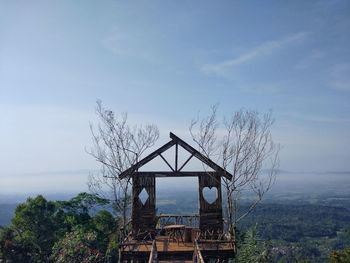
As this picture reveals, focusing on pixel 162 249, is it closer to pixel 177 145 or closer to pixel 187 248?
pixel 187 248

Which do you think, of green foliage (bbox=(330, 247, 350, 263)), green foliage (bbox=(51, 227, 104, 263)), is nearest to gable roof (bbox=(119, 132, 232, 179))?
green foliage (bbox=(51, 227, 104, 263))

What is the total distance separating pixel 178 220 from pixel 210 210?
3.18 m

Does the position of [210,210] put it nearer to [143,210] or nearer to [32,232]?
[143,210]

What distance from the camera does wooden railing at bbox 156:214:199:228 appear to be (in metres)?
18.2

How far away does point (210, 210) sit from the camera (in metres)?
16.4

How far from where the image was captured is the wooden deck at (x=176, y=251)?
45.9ft

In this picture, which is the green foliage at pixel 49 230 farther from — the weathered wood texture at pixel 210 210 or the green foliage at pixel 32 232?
the weathered wood texture at pixel 210 210

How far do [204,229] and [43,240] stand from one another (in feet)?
45.4

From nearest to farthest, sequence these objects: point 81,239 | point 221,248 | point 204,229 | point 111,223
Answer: point 221,248
point 204,229
point 81,239
point 111,223

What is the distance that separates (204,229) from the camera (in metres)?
16.2

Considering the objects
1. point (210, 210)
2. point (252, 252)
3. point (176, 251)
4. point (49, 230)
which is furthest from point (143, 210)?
point (49, 230)

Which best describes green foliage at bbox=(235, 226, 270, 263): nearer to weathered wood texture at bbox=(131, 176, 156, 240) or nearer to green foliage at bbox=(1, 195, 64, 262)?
weathered wood texture at bbox=(131, 176, 156, 240)

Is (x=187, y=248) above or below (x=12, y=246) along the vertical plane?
above

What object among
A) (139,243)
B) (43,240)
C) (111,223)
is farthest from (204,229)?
(43,240)
